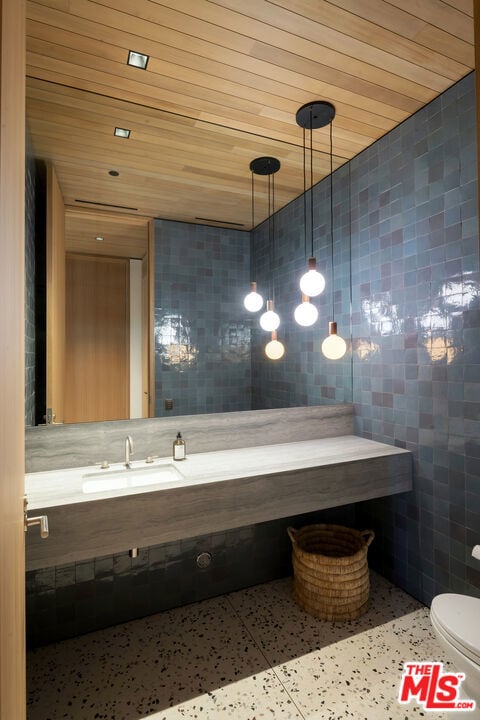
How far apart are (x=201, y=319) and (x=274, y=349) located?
0.49 m

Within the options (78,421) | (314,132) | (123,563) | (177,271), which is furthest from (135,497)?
(314,132)

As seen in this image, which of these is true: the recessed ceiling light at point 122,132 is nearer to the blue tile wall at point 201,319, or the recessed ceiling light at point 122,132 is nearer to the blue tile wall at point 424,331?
the blue tile wall at point 201,319

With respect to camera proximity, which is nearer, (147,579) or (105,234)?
(105,234)

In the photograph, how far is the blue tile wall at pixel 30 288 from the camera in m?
1.61

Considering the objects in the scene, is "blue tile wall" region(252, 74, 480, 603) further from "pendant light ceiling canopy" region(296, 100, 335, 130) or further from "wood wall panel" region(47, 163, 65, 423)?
"wood wall panel" region(47, 163, 65, 423)

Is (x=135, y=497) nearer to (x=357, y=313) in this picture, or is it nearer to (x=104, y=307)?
A: (x=104, y=307)

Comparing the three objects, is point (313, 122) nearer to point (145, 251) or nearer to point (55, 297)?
point (145, 251)

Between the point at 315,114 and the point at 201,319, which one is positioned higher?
the point at 315,114

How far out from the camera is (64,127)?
1819 millimetres

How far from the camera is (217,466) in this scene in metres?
1.80

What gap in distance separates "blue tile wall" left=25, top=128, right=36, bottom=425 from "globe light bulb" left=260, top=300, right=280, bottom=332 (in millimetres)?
1208

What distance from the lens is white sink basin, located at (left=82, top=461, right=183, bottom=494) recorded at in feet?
5.55

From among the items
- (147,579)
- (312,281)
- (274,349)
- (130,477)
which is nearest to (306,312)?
(312,281)

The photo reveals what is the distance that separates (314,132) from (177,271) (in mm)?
1094
